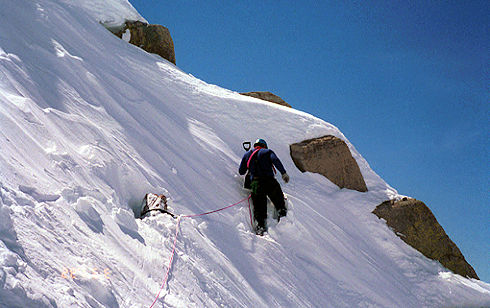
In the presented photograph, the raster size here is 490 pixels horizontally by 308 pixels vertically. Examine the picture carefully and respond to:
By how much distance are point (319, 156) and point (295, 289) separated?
423cm

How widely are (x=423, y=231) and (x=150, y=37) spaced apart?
9099 millimetres

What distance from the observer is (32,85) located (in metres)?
5.66

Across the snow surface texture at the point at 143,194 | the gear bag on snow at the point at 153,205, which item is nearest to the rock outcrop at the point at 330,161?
the snow surface texture at the point at 143,194

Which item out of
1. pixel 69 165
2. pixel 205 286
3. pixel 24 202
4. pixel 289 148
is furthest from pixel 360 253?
pixel 24 202

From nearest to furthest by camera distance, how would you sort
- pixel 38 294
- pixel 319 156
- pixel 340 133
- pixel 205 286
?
pixel 38 294 → pixel 205 286 → pixel 319 156 → pixel 340 133

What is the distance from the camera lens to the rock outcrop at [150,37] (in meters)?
11.0

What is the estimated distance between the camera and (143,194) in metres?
5.53

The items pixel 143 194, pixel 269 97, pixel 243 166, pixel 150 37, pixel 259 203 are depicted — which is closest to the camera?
pixel 143 194

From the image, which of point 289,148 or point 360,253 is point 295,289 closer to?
point 360,253

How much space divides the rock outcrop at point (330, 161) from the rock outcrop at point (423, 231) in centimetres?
94

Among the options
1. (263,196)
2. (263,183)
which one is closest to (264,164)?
(263,183)

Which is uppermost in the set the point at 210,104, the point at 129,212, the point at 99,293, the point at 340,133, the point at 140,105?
the point at 340,133

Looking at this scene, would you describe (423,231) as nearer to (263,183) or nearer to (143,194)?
(263,183)

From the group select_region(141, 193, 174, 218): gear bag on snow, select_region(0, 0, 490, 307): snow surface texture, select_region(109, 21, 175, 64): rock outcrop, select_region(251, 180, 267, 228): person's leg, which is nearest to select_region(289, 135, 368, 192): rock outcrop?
select_region(0, 0, 490, 307): snow surface texture
